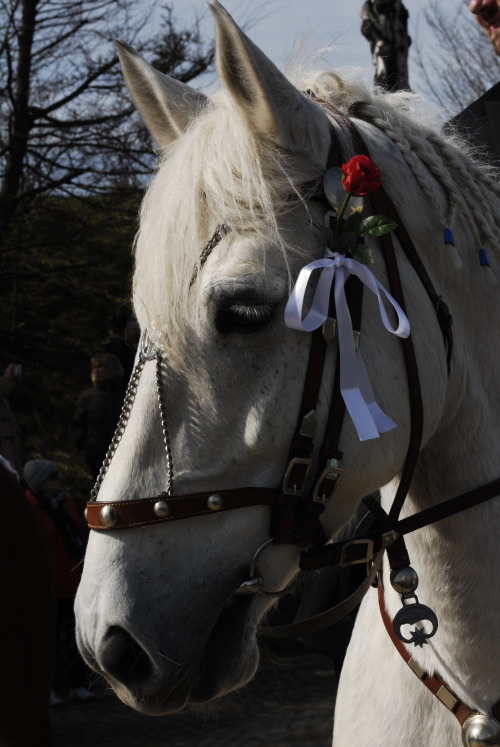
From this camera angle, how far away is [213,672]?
5.52 ft

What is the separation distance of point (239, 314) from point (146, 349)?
0.22 metres

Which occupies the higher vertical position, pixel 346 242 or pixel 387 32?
pixel 387 32

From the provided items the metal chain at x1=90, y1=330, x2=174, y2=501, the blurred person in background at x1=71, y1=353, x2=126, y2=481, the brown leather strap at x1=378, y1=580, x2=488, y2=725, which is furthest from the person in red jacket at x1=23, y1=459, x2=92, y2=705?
the metal chain at x1=90, y1=330, x2=174, y2=501

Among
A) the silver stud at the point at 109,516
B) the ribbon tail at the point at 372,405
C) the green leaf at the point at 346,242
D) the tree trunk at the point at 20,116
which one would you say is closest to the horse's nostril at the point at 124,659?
the silver stud at the point at 109,516

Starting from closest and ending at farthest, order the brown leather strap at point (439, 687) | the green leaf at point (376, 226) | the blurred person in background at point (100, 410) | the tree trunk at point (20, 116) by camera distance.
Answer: the green leaf at point (376, 226) < the brown leather strap at point (439, 687) < the blurred person in background at point (100, 410) < the tree trunk at point (20, 116)

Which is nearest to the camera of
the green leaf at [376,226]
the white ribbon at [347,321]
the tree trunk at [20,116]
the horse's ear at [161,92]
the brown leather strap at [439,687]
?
the white ribbon at [347,321]

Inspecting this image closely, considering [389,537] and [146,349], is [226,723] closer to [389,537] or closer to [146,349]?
[389,537]

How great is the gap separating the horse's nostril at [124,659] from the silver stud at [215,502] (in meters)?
0.28

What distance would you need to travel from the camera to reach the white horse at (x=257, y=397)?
1.64 meters

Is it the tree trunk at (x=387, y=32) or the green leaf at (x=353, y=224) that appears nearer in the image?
the green leaf at (x=353, y=224)

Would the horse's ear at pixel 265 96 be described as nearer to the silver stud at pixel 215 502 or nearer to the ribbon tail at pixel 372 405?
the ribbon tail at pixel 372 405

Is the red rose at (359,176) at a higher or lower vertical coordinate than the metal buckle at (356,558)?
higher

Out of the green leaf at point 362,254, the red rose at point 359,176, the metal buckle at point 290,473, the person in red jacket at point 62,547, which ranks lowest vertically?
the person in red jacket at point 62,547

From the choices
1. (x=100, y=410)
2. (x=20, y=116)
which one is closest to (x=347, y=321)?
(x=100, y=410)
